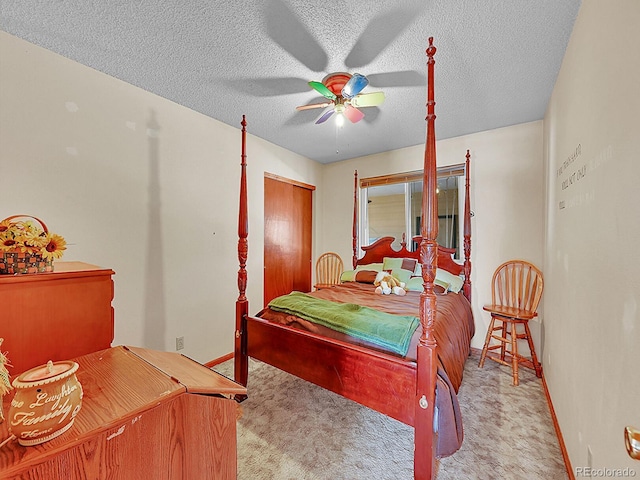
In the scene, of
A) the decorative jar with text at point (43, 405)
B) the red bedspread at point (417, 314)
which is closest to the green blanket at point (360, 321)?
the red bedspread at point (417, 314)

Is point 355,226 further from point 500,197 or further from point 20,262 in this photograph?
point 20,262

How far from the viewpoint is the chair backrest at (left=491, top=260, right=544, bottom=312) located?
271 centimetres

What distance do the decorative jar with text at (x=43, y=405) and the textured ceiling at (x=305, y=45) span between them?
178 cm

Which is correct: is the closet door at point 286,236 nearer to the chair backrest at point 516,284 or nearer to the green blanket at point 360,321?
the green blanket at point 360,321

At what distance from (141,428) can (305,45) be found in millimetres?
Answer: 2039

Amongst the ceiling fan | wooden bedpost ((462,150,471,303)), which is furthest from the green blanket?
wooden bedpost ((462,150,471,303))

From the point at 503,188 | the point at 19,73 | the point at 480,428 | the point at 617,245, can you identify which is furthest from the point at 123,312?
the point at 503,188

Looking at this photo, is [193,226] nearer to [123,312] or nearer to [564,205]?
[123,312]

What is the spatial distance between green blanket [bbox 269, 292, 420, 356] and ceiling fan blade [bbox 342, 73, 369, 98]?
1544mm

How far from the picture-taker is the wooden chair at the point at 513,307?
251 centimetres

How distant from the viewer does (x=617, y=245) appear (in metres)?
0.98

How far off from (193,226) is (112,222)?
67 centimetres

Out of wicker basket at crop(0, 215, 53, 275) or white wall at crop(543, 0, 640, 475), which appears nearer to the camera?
white wall at crop(543, 0, 640, 475)

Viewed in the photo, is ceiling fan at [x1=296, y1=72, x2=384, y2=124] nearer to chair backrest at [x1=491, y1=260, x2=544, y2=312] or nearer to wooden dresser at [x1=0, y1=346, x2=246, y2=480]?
wooden dresser at [x1=0, y1=346, x2=246, y2=480]
